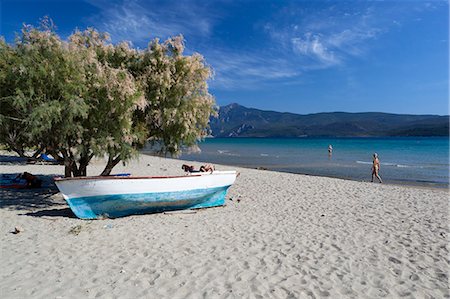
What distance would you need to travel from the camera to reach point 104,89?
9523mm

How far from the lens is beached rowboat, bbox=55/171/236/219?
9266mm

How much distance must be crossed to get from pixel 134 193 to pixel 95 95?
3.23m

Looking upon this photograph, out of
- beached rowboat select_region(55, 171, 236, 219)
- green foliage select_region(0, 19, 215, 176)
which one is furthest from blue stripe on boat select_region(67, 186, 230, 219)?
green foliage select_region(0, 19, 215, 176)

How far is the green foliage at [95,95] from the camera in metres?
8.80

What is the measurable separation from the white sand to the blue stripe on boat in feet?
1.10

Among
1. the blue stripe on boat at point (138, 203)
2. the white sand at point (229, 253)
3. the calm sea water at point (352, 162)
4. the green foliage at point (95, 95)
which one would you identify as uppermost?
the green foliage at point (95, 95)

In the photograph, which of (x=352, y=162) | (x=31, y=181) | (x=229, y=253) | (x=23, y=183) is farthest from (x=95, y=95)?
(x=352, y=162)

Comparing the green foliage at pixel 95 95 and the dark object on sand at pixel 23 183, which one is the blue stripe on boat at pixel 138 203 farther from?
the dark object on sand at pixel 23 183

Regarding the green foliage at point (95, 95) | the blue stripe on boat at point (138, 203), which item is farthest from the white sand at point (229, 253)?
the green foliage at point (95, 95)

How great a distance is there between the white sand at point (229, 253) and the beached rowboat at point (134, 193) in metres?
0.40

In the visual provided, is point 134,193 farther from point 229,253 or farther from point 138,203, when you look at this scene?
point 229,253

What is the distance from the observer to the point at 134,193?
32.3ft

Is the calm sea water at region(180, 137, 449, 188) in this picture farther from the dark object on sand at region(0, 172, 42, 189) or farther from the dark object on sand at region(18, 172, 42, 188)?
the dark object on sand at region(0, 172, 42, 189)

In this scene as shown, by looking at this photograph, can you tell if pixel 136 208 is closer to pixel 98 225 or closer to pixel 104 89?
pixel 98 225
